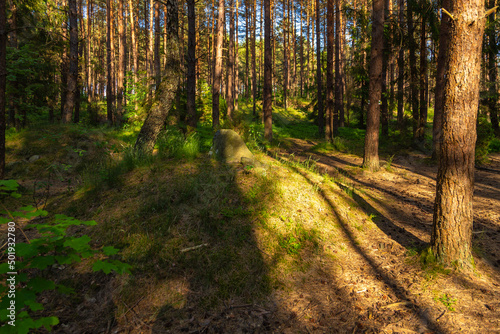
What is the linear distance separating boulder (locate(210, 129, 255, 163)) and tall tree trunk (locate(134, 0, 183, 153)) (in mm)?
1741

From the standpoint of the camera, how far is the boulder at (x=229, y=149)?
6.72 metres

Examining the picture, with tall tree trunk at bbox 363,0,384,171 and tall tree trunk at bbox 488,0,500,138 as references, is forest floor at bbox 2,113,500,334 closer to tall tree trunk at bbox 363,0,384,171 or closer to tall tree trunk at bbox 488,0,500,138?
tall tree trunk at bbox 363,0,384,171

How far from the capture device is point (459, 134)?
382cm

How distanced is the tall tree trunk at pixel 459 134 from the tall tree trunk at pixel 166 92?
6372mm

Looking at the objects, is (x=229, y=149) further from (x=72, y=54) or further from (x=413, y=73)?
(x=413, y=73)

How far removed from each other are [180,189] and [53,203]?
9.93 ft

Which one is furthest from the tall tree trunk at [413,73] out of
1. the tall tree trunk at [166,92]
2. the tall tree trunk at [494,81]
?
the tall tree trunk at [166,92]

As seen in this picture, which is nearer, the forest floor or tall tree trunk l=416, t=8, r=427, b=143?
the forest floor

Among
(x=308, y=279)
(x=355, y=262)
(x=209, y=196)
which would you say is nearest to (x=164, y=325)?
(x=308, y=279)

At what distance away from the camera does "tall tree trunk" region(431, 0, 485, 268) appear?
12.1 ft

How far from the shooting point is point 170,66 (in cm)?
757

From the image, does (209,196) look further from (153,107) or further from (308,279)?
(153,107)

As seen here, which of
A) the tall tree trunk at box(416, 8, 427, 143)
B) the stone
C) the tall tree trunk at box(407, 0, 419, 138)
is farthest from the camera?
the tall tree trunk at box(407, 0, 419, 138)

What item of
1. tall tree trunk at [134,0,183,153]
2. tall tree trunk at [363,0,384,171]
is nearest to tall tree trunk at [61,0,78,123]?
tall tree trunk at [134,0,183,153]
